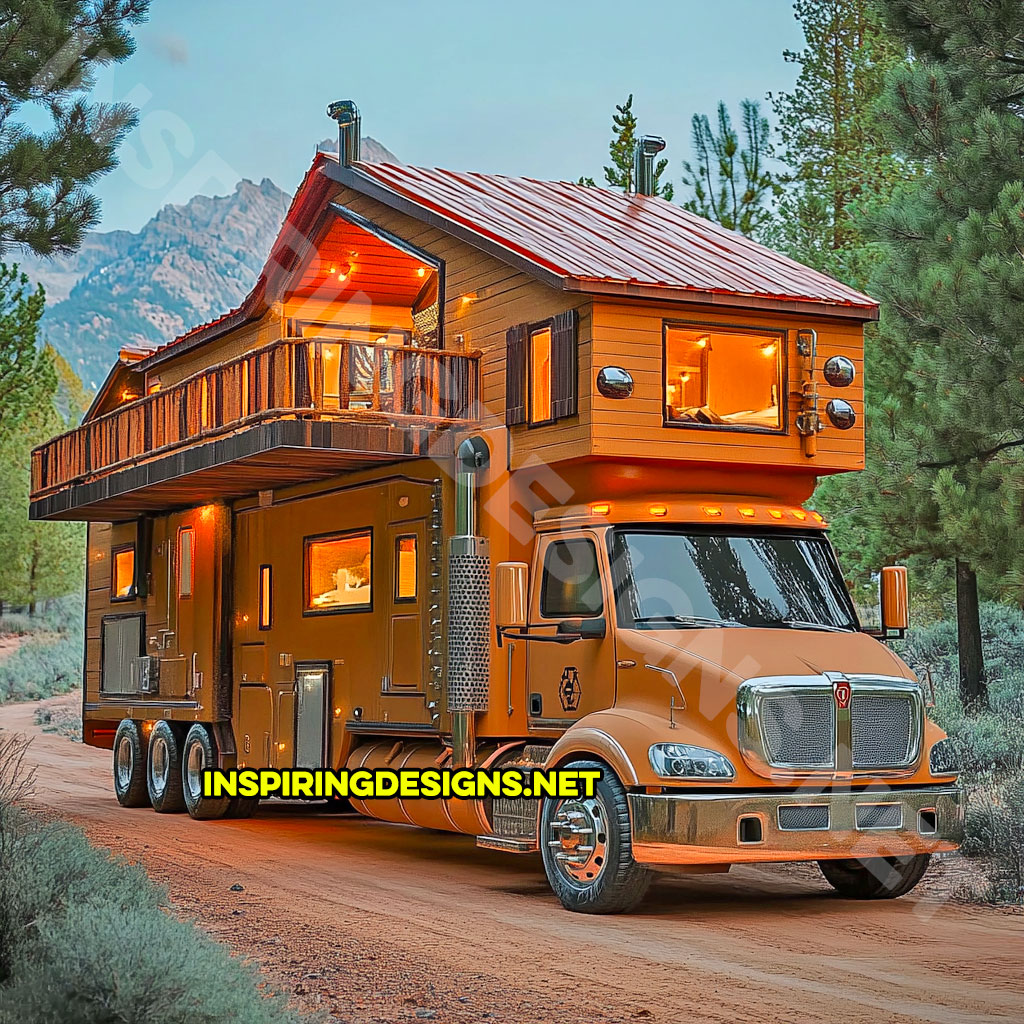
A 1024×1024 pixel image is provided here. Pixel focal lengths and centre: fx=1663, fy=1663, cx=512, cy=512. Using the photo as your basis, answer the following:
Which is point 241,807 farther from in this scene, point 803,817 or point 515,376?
point 803,817

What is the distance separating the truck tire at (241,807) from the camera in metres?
18.9

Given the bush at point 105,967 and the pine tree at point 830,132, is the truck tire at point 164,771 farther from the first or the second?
the pine tree at point 830,132

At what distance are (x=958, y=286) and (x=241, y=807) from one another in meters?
9.75

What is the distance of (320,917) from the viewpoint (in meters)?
11.4

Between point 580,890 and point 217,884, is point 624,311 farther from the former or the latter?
point 217,884

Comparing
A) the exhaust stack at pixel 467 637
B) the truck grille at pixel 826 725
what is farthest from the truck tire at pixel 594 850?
the exhaust stack at pixel 467 637

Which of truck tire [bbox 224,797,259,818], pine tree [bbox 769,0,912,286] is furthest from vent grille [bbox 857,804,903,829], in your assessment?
pine tree [bbox 769,0,912,286]

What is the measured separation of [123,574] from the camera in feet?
73.1

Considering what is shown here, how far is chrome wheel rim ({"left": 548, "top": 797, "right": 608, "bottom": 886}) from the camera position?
38.6 ft

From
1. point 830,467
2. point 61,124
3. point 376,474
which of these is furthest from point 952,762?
point 61,124

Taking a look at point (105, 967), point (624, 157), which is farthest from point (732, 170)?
point (105, 967)

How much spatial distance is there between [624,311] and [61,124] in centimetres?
476

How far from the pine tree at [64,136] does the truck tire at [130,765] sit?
872cm

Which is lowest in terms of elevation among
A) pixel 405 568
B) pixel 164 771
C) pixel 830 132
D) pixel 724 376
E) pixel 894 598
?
pixel 164 771
